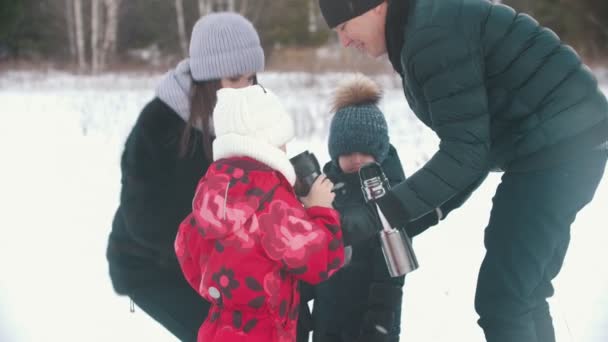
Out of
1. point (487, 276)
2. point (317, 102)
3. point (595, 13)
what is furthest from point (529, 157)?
point (595, 13)

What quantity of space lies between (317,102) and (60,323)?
295 inches

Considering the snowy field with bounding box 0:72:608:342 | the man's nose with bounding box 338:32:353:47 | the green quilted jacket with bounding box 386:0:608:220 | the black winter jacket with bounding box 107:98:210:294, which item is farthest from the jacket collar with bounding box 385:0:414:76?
the snowy field with bounding box 0:72:608:342

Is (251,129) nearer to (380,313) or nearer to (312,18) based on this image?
(380,313)

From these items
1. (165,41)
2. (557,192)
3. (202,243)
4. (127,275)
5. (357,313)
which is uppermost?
(165,41)

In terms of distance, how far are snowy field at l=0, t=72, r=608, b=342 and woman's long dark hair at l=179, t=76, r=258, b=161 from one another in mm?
1099

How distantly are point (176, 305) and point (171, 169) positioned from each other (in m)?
0.45

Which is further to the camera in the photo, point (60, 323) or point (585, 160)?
point (60, 323)

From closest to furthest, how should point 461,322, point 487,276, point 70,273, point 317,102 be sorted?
point 487,276
point 461,322
point 70,273
point 317,102

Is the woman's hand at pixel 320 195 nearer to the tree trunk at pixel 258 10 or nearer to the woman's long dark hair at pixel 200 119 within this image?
the woman's long dark hair at pixel 200 119

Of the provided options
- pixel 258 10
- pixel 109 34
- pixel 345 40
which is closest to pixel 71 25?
pixel 109 34

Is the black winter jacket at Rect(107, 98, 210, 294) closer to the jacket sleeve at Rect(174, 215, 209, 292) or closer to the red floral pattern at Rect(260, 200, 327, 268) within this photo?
the jacket sleeve at Rect(174, 215, 209, 292)

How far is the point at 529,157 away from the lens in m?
1.78

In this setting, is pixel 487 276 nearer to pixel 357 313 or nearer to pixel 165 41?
pixel 357 313

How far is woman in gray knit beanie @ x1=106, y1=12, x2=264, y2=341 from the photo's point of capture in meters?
2.07
